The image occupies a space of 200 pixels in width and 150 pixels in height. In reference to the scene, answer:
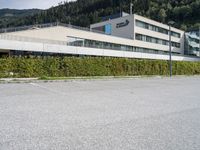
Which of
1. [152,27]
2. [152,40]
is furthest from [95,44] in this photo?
[152,27]

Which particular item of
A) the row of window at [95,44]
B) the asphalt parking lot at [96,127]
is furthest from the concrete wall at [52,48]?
the asphalt parking lot at [96,127]

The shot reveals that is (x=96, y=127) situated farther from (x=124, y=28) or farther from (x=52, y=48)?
(x=124, y=28)

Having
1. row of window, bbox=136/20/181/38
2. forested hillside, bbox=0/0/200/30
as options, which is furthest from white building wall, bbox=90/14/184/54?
forested hillside, bbox=0/0/200/30

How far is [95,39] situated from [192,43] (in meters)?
49.1

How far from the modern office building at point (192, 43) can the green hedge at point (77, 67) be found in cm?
4620

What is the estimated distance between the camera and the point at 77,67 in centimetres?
2941

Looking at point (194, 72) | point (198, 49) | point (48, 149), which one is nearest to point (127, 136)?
point (48, 149)

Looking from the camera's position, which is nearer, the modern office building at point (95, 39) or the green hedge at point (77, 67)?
the green hedge at point (77, 67)

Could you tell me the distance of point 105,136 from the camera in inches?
230

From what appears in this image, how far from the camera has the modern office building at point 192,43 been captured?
86562 millimetres

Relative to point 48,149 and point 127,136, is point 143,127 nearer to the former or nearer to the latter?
point 127,136

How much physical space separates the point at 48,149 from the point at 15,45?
3417 cm

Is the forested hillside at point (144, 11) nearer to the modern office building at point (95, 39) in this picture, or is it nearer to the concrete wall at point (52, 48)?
the modern office building at point (95, 39)

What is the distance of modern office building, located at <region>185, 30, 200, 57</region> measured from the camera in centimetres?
8656
